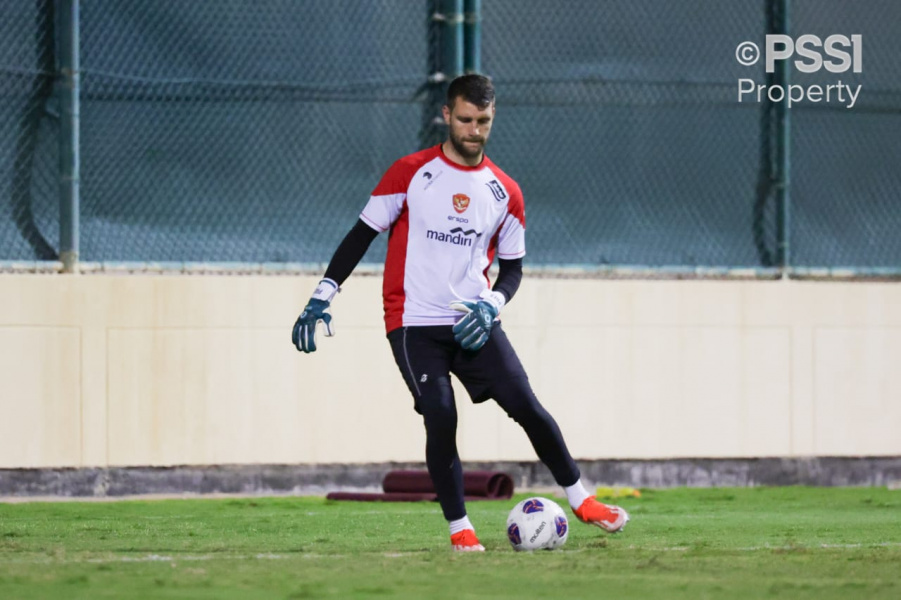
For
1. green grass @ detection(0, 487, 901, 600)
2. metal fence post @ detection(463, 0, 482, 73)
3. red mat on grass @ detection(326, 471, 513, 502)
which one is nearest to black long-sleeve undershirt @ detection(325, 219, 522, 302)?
green grass @ detection(0, 487, 901, 600)

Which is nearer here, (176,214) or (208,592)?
(208,592)

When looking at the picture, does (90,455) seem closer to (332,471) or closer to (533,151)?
(332,471)

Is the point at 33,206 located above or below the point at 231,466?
above

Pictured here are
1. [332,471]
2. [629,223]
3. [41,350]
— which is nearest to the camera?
[41,350]

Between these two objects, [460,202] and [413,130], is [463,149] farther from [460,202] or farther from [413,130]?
[413,130]

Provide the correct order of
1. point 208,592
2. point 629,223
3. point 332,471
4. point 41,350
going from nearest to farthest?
point 208,592 < point 41,350 < point 332,471 < point 629,223

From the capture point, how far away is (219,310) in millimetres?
11484

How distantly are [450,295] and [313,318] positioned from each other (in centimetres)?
60

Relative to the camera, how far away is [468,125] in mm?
7156

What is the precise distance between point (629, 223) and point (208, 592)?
7.81m

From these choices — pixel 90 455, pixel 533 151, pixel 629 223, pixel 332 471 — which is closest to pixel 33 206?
pixel 90 455

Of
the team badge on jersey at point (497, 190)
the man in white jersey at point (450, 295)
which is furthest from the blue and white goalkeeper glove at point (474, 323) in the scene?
the team badge on jersey at point (497, 190)

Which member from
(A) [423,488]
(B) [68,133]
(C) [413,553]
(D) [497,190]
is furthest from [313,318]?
(B) [68,133]

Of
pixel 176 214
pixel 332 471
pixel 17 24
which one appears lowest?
pixel 332 471
